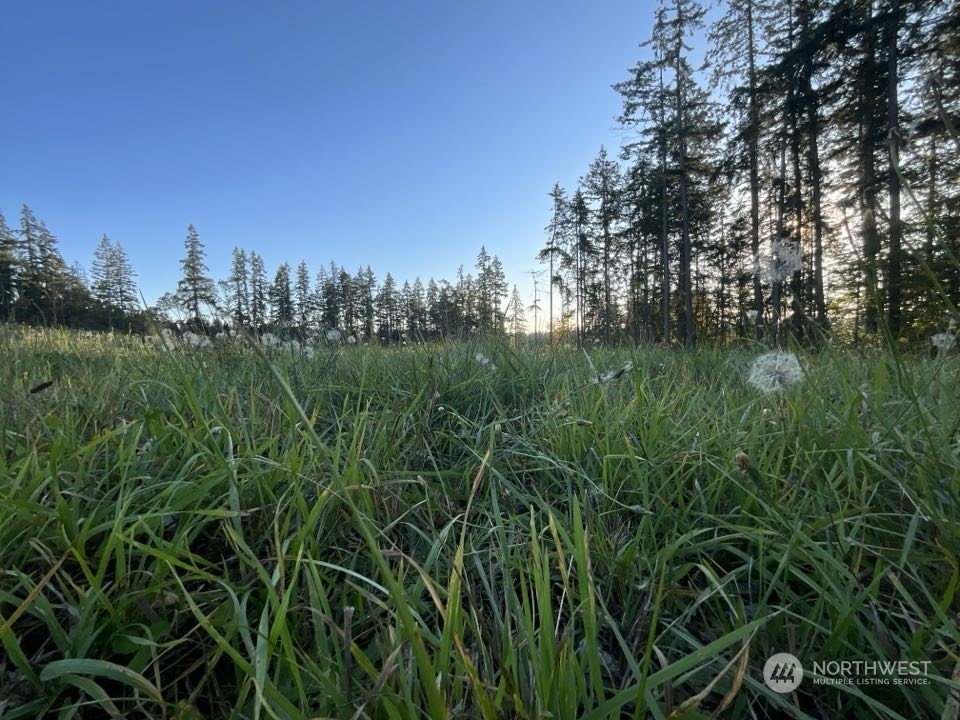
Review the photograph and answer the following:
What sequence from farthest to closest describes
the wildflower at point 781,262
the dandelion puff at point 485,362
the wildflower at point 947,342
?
the dandelion puff at point 485,362
the wildflower at point 781,262
the wildflower at point 947,342

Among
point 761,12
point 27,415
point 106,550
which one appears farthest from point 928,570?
point 761,12

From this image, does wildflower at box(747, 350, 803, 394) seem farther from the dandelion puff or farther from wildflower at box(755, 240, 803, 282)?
the dandelion puff

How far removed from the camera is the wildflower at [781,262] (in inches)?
91.4

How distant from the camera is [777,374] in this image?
205 centimetres

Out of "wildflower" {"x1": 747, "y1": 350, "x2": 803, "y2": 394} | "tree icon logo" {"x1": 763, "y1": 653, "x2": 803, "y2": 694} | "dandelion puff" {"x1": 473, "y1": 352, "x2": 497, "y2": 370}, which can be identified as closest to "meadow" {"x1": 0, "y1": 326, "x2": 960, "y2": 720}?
"tree icon logo" {"x1": 763, "y1": 653, "x2": 803, "y2": 694}

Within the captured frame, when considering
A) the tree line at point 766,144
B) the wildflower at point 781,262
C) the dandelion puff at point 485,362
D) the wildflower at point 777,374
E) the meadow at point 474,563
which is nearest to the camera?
the meadow at point 474,563

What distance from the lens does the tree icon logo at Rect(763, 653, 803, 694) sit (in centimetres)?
78

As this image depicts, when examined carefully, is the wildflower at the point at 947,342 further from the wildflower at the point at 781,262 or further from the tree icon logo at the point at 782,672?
the tree icon logo at the point at 782,672

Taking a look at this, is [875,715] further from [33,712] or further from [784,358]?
[784,358]

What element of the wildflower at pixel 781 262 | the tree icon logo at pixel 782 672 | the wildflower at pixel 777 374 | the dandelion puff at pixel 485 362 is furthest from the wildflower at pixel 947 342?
the dandelion puff at pixel 485 362

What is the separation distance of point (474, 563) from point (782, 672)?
27.2 inches

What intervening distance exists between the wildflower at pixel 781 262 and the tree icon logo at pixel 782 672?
2143mm

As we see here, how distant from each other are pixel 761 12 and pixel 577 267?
17487mm

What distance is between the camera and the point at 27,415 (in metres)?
1.62
